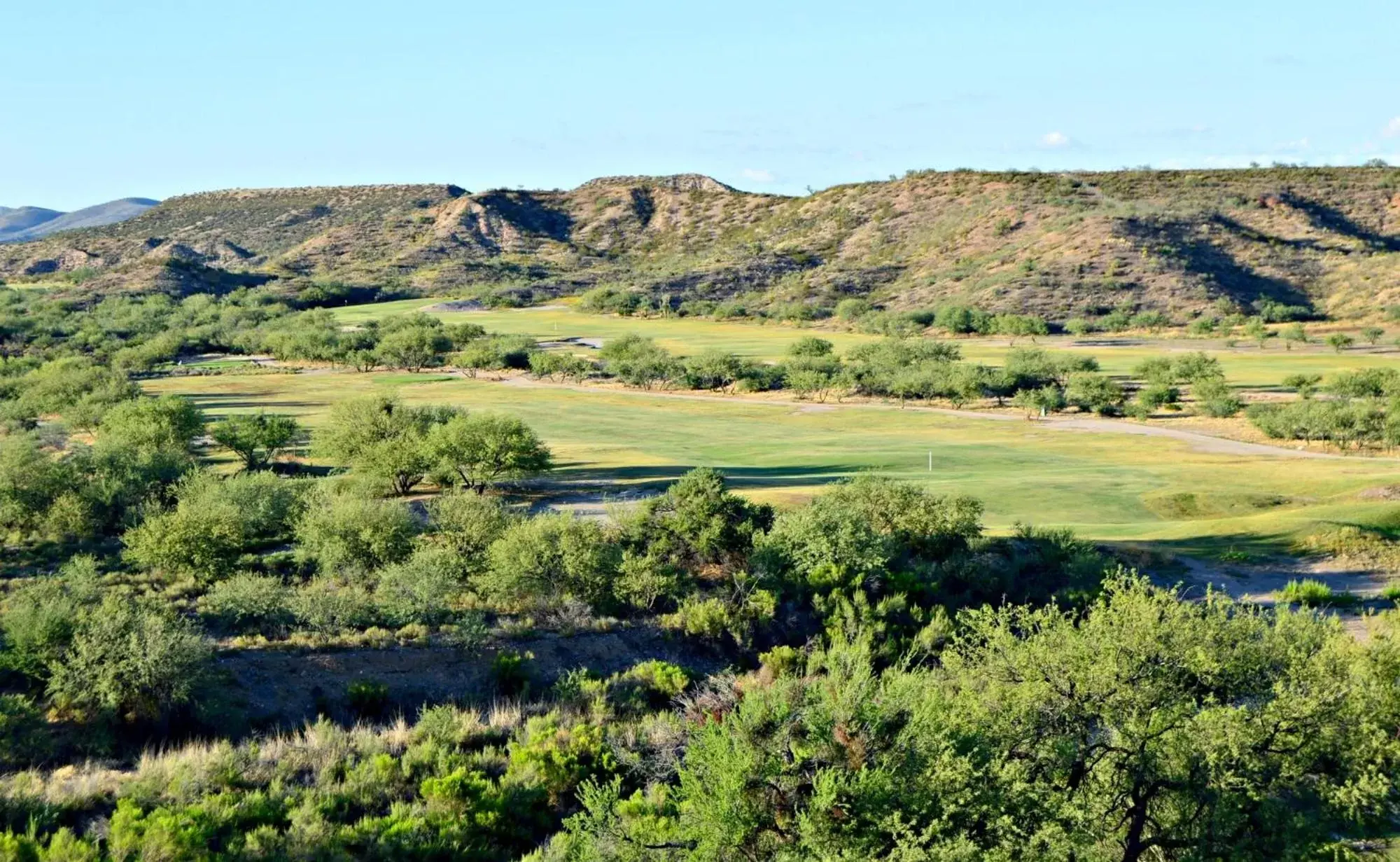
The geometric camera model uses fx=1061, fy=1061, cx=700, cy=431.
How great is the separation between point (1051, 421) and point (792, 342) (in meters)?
46.2

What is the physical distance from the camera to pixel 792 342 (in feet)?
343

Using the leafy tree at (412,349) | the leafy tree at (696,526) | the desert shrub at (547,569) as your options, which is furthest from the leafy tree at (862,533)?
the leafy tree at (412,349)

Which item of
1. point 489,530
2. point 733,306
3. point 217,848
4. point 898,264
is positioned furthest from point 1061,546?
point 898,264

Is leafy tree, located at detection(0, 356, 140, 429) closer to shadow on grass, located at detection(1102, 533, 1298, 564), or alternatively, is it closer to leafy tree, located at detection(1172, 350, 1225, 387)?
shadow on grass, located at detection(1102, 533, 1298, 564)

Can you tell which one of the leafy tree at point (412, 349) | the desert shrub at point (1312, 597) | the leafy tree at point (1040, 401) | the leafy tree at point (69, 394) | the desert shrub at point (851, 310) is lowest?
the desert shrub at point (1312, 597)

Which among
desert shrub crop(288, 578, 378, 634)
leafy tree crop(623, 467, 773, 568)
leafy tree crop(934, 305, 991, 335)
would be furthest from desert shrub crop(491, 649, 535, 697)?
leafy tree crop(934, 305, 991, 335)

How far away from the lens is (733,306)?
134 m

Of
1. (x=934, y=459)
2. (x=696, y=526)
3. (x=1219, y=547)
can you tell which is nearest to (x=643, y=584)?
(x=696, y=526)

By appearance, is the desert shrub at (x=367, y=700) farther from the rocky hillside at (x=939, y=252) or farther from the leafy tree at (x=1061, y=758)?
the rocky hillside at (x=939, y=252)

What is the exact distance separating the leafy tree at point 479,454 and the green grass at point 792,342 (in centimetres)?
5387

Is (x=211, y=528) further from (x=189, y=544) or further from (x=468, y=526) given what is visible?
(x=468, y=526)

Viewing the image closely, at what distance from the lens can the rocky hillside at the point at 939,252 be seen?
119000 millimetres

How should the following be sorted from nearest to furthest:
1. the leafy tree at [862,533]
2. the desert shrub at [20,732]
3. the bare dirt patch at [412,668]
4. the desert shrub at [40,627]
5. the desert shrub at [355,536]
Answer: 1. the desert shrub at [20,732]
2. the desert shrub at [40,627]
3. the bare dirt patch at [412,668]
4. the leafy tree at [862,533]
5. the desert shrub at [355,536]

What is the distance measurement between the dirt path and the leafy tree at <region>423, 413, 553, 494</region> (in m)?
30.0
